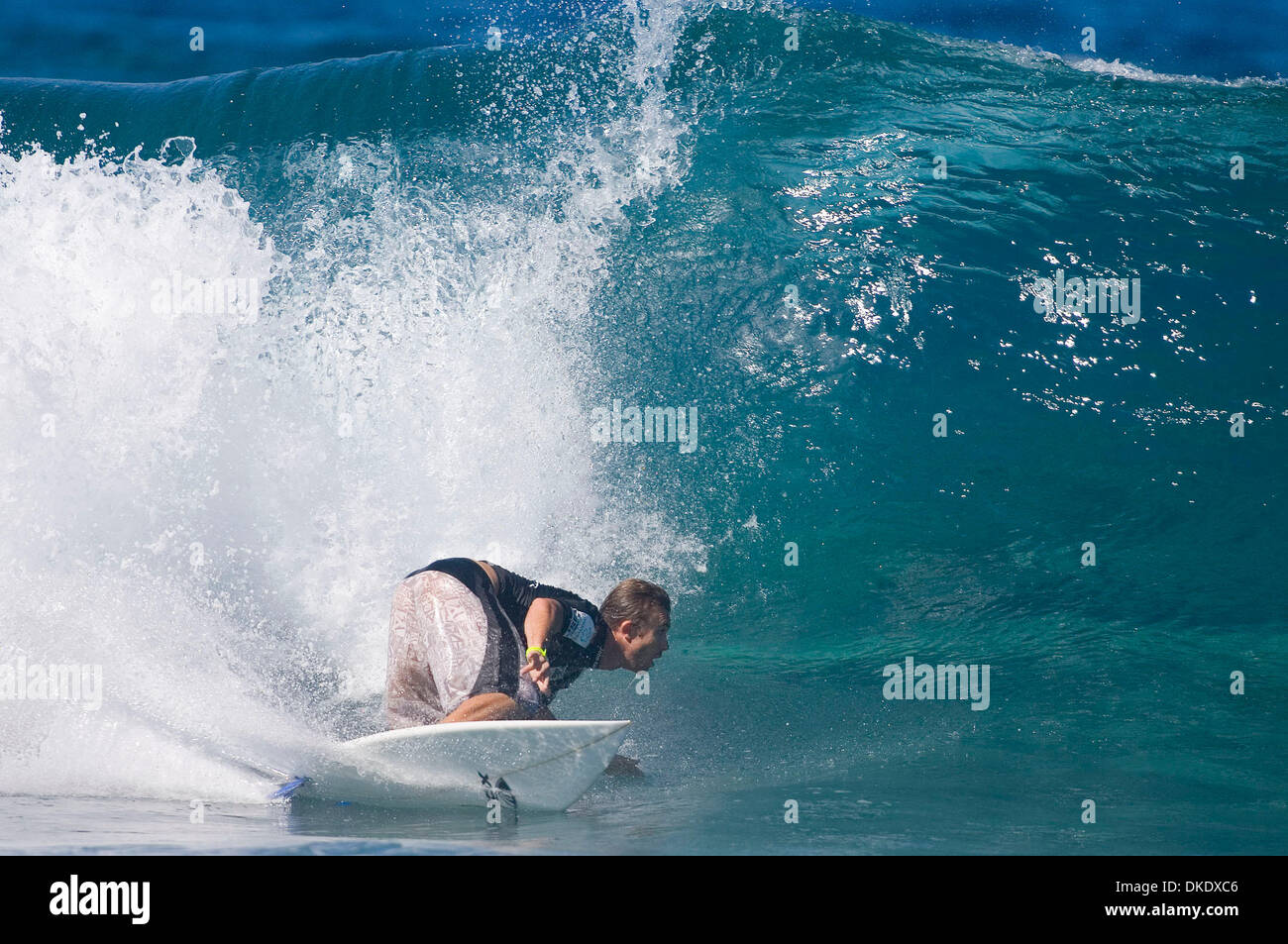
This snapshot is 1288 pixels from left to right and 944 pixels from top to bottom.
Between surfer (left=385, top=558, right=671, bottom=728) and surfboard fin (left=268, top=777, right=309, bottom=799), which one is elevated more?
surfer (left=385, top=558, right=671, bottom=728)

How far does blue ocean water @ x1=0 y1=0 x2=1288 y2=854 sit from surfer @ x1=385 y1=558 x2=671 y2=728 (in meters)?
0.54

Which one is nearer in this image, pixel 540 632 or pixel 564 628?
pixel 540 632

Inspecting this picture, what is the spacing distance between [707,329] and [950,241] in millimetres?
2342

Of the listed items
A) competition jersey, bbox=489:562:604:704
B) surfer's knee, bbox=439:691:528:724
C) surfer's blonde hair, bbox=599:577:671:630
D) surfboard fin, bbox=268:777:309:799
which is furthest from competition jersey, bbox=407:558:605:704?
surfboard fin, bbox=268:777:309:799

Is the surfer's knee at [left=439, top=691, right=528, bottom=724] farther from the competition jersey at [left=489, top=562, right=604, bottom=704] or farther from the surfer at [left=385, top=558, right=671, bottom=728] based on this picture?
the competition jersey at [left=489, top=562, right=604, bottom=704]

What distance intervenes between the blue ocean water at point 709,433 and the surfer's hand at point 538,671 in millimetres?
545

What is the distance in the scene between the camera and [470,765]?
14.1 feet

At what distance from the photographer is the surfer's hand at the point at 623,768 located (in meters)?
5.00

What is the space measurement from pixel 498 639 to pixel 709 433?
12.4 ft

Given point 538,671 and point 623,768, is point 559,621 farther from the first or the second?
point 623,768

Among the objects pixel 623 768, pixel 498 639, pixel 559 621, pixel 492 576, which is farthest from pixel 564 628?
pixel 623 768

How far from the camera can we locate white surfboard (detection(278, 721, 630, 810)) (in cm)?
421

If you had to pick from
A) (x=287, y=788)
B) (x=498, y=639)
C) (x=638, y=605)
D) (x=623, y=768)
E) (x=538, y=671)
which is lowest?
(x=623, y=768)

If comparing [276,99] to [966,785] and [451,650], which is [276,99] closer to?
[451,650]
